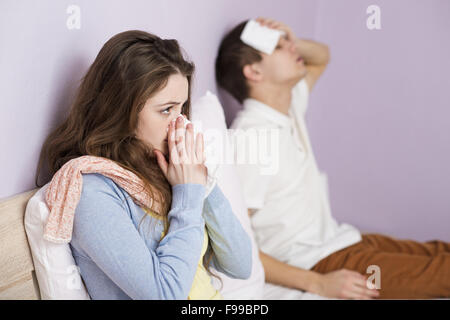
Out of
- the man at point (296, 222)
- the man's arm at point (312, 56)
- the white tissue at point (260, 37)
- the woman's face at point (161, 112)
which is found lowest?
the man at point (296, 222)

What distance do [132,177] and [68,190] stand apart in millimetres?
124

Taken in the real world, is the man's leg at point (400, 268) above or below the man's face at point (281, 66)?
below

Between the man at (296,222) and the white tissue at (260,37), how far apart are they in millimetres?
20

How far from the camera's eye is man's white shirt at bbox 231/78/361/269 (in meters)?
1.52

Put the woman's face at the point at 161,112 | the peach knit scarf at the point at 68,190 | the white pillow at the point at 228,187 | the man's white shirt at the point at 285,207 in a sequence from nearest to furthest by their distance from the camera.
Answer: the peach knit scarf at the point at 68,190 → the woman's face at the point at 161,112 → the white pillow at the point at 228,187 → the man's white shirt at the point at 285,207

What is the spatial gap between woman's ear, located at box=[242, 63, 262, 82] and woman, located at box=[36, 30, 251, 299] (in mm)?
609

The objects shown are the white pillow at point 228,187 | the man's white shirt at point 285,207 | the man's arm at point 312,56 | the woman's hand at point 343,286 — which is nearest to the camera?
the white pillow at point 228,187

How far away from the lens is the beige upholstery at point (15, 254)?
0.83 metres

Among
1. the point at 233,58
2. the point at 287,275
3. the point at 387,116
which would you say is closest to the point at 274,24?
the point at 233,58

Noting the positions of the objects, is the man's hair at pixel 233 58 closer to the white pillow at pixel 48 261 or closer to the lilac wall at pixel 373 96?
the lilac wall at pixel 373 96

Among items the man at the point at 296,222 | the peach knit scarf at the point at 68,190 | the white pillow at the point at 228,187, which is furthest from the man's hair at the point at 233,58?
the peach knit scarf at the point at 68,190

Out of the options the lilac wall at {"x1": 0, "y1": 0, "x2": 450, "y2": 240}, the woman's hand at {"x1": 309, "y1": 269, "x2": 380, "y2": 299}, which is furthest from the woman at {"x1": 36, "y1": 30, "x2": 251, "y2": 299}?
the woman's hand at {"x1": 309, "y1": 269, "x2": 380, "y2": 299}

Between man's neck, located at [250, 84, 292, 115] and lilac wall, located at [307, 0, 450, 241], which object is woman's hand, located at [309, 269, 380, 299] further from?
lilac wall, located at [307, 0, 450, 241]

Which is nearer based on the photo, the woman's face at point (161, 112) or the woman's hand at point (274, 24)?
the woman's face at point (161, 112)
